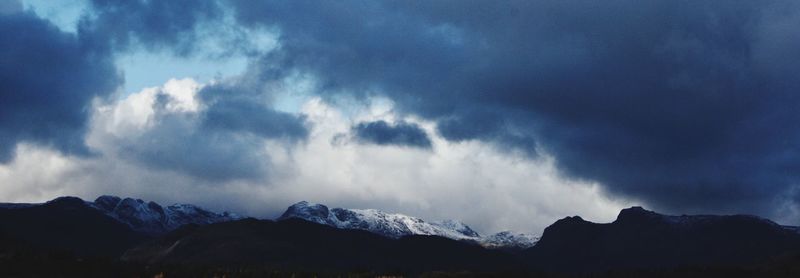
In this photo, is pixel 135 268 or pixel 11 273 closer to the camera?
pixel 11 273

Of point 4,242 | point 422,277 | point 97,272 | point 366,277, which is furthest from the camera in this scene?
point 422,277

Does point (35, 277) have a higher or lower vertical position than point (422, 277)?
lower

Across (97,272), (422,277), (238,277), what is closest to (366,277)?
(238,277)

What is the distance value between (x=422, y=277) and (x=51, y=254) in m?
92.1

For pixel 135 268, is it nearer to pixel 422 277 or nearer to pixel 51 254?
pixel 51 254

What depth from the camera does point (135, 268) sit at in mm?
148875

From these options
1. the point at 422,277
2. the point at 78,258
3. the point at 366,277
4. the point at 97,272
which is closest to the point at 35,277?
the point at 97,272

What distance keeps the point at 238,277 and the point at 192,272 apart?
9.51m

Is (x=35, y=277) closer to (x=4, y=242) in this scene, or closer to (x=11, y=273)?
(x=11, y=273)

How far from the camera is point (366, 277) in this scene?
156875 mm

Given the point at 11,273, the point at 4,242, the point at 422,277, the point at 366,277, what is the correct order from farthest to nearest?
the point at 422,277 < the point at 366,277 < the point at 4,242 < the point at 11,273

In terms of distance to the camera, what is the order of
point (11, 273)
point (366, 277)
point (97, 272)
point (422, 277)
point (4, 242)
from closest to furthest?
point (11, 273), point (97, 272), point (4, 242), point (366, 277), point (422, 277)

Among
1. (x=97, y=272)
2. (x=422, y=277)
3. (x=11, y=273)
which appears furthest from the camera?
(x=422, y=277)

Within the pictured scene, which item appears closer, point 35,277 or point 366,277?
point 35,277
